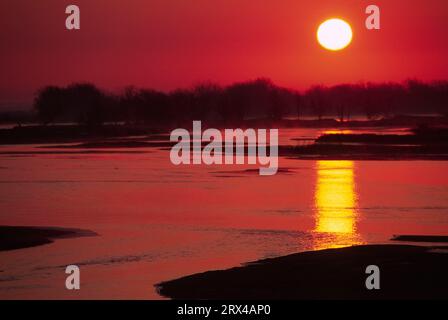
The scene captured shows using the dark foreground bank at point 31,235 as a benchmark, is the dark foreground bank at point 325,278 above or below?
below

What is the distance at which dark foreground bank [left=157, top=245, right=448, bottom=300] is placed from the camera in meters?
16.6

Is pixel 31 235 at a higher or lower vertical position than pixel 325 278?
higher

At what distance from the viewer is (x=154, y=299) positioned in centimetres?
1655

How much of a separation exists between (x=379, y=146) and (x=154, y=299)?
51334 millimetres

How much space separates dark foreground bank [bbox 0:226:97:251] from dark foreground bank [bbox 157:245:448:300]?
244 inches

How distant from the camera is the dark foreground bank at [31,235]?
22.3m

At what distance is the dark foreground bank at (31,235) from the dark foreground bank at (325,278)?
20.3 feet

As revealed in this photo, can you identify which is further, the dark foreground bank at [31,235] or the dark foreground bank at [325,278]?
the dark foreground bank at [31,235]

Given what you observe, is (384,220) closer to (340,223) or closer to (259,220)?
(340,223)

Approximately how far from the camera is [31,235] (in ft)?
77.7

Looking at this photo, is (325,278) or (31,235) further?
(31,235)

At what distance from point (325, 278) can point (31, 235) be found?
985 centimetres
